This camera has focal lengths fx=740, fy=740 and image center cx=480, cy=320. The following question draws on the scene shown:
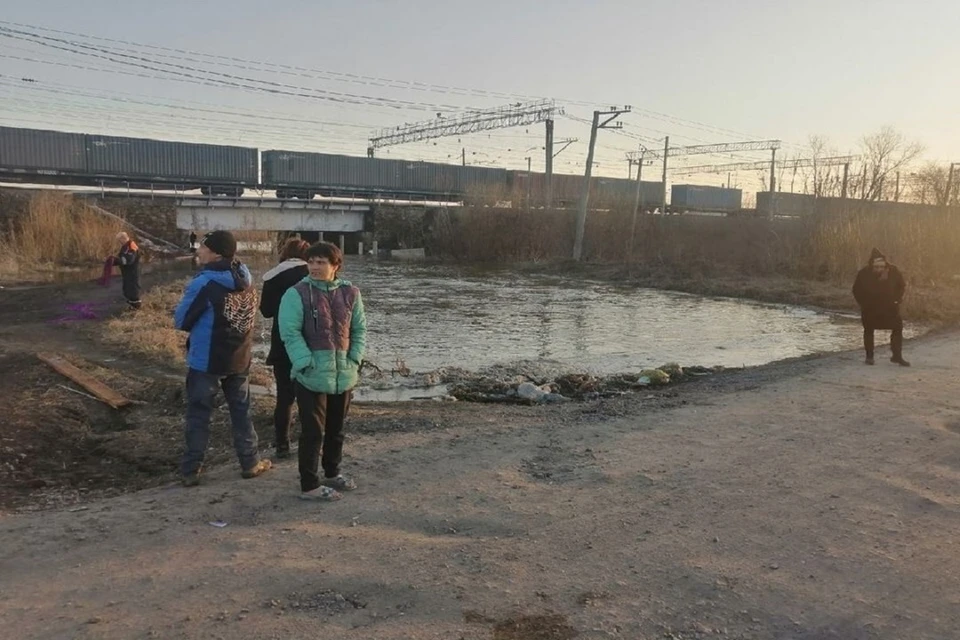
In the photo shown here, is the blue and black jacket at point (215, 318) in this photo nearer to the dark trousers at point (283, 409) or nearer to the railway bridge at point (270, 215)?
the dark trousers at point (283, 409)

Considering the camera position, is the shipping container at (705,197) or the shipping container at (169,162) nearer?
the shipping container at (169,162)

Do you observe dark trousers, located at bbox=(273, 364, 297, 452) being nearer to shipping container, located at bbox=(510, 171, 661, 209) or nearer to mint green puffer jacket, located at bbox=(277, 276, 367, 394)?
mint green puffer jacket, located at bbox=(277, 276, 367, 394)

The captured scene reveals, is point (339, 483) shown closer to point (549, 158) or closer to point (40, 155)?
point (549, 158)

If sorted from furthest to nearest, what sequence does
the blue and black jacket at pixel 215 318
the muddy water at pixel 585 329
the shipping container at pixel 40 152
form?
the shipping container at pixel 40 152
the muddy water at pixel 585 329
the blue and black jacket at pixel 215 318

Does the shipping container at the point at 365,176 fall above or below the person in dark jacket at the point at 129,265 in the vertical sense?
above

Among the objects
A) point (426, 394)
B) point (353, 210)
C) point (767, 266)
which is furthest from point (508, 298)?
point (353, 210)

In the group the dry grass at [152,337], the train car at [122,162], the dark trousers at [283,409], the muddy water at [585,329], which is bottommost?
the muddy water at [585,329]

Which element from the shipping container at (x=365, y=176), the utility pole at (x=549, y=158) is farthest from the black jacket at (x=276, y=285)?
the shipping container at (x=365, y=176)

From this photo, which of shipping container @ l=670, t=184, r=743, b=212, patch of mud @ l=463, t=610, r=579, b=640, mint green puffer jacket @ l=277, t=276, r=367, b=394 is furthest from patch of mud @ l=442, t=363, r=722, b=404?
shipping container @ l=670, t=184, r=743, b=212

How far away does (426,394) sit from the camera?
10133 millimetres

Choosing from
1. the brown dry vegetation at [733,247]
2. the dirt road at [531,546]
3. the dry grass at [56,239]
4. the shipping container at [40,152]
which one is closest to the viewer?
the dirt road at [531,546]

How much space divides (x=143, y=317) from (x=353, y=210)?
45400 millimetres

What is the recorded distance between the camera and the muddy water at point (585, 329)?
13.8 m

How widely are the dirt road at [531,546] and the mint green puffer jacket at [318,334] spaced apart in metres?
0.84
